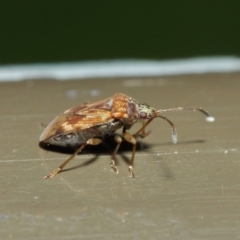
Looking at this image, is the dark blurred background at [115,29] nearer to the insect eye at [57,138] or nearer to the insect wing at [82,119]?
the insect wing at [82,119]

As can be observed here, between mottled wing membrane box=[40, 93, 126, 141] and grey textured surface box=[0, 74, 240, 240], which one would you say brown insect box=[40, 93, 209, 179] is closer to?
mottled wing membrane box=[40, 93, 126, 141]

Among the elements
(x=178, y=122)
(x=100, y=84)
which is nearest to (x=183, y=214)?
(x=178, y=122)

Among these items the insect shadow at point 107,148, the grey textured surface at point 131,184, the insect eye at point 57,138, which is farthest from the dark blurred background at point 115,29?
the insect eye at point 57,138

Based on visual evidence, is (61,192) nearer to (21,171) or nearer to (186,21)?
(21,171)

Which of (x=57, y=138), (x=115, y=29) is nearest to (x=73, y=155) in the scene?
(x=57, y=138)

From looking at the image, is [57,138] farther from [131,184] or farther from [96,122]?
[131,184]

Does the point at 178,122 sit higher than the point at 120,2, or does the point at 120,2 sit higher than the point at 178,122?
the point at 120,2
